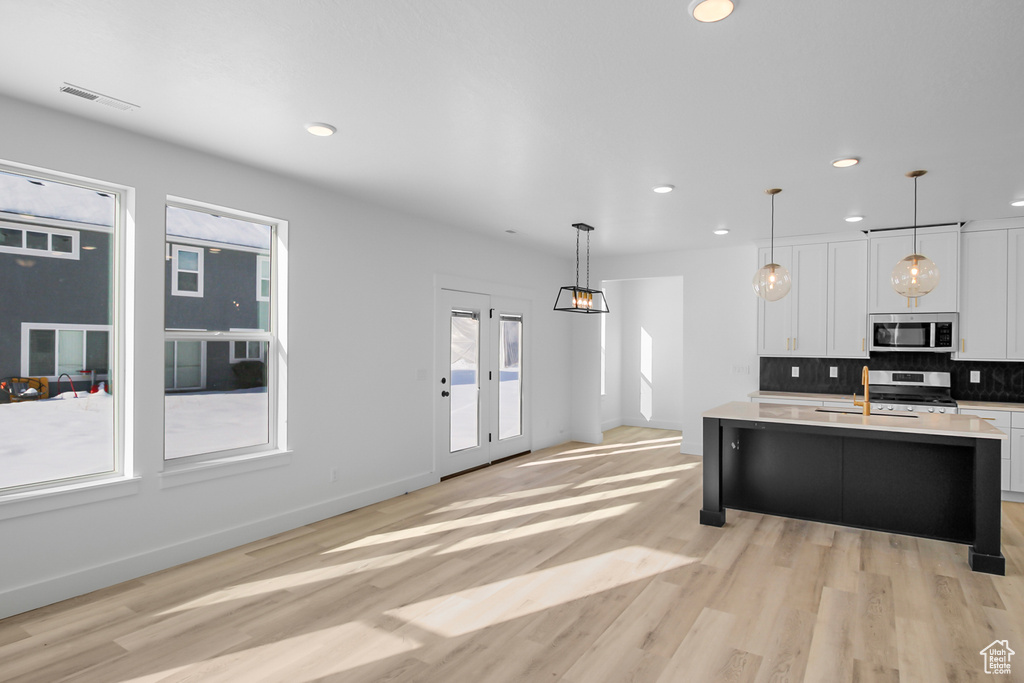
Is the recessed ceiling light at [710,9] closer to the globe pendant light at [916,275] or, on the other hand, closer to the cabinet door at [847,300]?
the globe pendant light at [916,275]

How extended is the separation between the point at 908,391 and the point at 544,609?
5.19m

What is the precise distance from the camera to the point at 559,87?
2.70 m

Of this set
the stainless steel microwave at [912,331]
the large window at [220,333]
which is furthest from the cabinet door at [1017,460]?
the large window at [220,333]

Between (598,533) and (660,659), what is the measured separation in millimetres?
1686

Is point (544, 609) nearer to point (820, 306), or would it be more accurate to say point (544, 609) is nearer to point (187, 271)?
point (187, 271)

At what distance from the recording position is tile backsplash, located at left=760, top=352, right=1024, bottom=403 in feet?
18.7

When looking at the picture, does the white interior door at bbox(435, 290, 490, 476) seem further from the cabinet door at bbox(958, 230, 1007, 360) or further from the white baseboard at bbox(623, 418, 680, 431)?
the cabinet door at bbox(958, 230, 1007, 360)

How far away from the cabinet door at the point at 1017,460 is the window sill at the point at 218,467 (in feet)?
21.1

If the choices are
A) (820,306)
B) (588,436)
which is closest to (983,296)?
(820,306)

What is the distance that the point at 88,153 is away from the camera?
316 cm

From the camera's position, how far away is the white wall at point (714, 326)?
685cm

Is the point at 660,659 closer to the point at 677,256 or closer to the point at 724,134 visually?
the point at 724,134

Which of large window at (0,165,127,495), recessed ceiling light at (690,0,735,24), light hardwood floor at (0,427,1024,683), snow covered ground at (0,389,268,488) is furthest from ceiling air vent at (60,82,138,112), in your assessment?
recessed ceiling light at (690,0,735,24)

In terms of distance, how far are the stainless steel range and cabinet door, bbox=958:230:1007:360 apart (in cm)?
45
